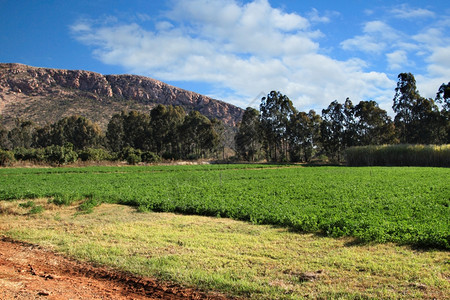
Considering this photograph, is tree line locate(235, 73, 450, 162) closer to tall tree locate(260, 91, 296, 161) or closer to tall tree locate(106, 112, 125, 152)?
tall tree locate(260, 91, 296, 161)

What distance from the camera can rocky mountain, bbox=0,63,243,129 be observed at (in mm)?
104750

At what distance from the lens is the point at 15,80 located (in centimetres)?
12094

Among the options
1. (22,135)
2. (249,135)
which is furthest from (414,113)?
Result: (22,135)

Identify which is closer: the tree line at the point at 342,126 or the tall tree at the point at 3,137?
the tree line at the point at 342,126

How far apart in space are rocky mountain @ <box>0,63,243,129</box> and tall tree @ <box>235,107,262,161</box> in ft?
163

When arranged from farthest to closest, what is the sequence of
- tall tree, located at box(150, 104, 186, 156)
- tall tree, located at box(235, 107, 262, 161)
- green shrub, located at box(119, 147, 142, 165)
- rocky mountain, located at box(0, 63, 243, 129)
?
rocky mountain, located at box(0, 63, 243, 129) → tall tree, located at box(235, 107, 262, 161) → tall tree, located at box(150, 104, 186, 156) → green shrub, located at box(119, 147, 142, 165)

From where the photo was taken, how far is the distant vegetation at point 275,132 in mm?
65188

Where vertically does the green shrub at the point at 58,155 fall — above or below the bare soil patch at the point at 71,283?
above

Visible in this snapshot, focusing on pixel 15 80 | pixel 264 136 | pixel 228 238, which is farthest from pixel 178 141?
pixel 15 80

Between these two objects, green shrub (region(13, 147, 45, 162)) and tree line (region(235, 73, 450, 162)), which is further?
tree line (region(235, 73, 450, 162))

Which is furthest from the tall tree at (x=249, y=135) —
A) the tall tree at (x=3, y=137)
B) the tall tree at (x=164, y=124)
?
the tall tree at (x=3, y=137)

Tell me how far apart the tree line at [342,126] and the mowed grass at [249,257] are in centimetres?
6565

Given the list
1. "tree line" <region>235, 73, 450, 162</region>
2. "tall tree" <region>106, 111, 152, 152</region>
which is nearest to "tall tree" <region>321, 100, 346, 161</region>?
"tree line" <region>235, 73, 450, 162</region>

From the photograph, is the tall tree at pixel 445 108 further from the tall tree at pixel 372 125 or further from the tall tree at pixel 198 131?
the tall tree at pixel 198 131
